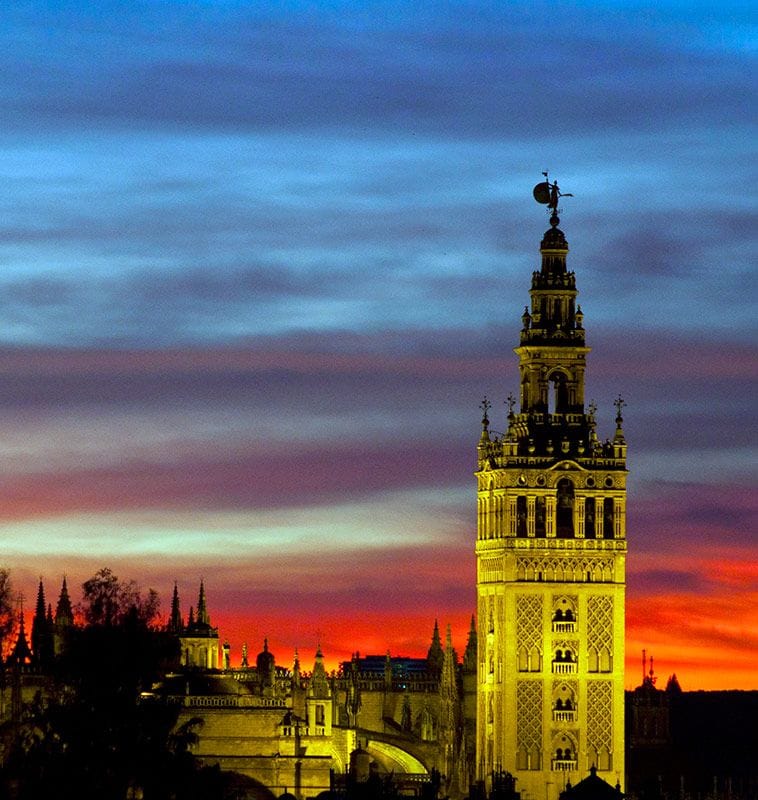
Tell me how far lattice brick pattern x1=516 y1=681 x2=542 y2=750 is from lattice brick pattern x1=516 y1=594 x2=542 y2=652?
67.0 inches

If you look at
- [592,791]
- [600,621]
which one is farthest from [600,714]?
[592,791]

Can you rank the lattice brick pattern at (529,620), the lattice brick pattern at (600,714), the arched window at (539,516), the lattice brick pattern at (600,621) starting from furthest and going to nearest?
the arched window at (539,516) → the lattice brick pattern at (600,621) → the lattice brick pattern at (600,714) → the lattice brick pattern at (529,620)

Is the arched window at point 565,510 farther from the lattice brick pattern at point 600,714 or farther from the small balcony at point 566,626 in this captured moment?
the lattice brick pattern at point 600,714

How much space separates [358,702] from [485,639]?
15.8m

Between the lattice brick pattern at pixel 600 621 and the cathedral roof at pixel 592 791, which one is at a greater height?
the lattice brick pattern at pixel 600 621

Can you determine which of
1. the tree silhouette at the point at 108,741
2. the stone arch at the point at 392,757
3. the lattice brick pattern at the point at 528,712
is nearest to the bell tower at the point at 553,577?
the lattice brick pattern at the point at 528,712

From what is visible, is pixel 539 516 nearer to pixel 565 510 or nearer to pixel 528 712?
pixel 565 510

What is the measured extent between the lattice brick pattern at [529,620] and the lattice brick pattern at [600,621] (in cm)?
229

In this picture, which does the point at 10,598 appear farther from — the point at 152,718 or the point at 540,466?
the point at 152,718

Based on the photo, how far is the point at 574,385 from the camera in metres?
183

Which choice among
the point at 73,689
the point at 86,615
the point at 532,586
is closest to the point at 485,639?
the point at 532,586

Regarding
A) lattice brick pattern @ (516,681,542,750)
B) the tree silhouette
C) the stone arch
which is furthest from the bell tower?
the tree silhouette

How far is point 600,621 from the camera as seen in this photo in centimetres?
18238

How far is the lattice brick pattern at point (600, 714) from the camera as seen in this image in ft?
596
